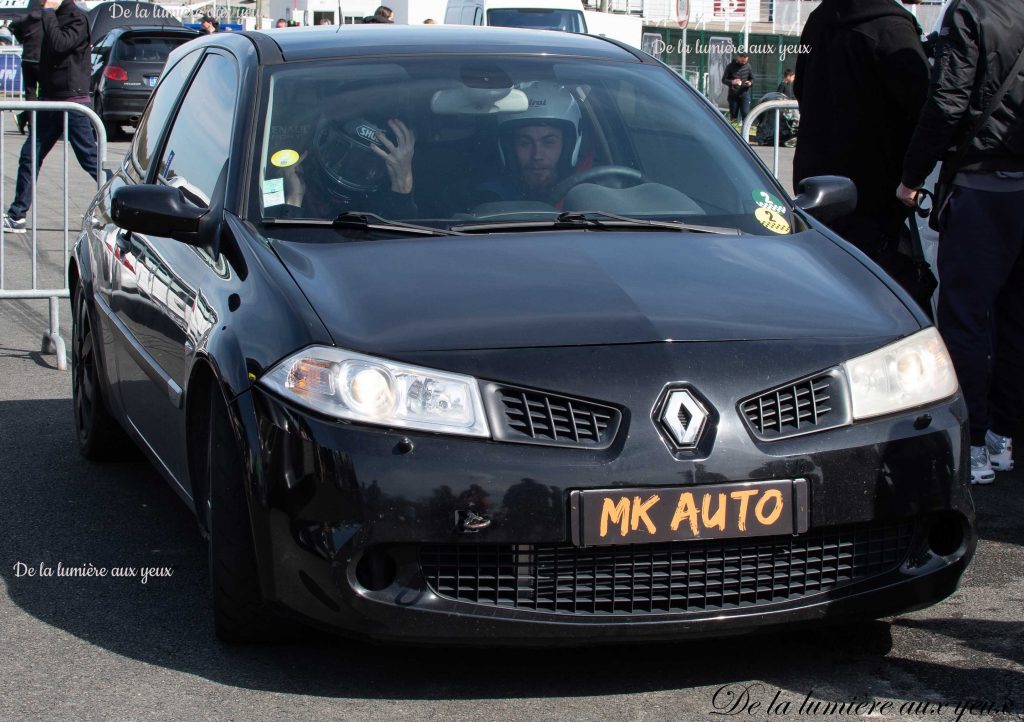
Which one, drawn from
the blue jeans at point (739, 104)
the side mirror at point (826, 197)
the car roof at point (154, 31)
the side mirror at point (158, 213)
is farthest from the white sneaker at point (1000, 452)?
the blue jeans at point (739, 104)

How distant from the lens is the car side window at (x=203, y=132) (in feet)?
15.5

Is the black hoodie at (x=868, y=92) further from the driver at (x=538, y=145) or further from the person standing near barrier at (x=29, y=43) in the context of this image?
the person standing near barrier at (x=29, y=43)

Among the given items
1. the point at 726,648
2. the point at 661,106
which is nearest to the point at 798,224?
the point at 661,106

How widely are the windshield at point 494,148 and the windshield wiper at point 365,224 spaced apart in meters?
0.04

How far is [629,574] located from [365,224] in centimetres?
129

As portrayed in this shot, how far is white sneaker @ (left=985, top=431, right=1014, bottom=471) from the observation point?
5.97 metres

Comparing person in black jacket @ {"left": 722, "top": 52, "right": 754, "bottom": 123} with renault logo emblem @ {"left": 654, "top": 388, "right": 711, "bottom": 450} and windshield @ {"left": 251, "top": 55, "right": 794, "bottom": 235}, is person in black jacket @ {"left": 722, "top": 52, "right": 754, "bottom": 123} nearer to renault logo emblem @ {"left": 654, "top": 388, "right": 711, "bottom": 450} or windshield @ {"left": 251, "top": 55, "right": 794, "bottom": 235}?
windshield @ {"left": 251, "top": 55, "right": 794, "bottom": 235}

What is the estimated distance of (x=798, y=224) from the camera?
15.0 ft

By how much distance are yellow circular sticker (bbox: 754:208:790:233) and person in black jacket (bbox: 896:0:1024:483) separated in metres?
1.22

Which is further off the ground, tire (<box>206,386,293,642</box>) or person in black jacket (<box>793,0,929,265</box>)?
person in black jacket (<box>793,0,929,265</box>)

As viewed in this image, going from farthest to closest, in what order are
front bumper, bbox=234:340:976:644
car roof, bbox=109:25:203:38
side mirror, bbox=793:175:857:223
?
car roof, bbox=109:25:203:38, side mirror, bbox=793:175:857:223, front bumper, bbox=234:340:976:644

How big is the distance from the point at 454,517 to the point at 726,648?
0.91 m

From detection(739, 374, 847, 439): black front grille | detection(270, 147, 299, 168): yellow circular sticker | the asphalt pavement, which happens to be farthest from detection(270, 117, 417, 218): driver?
detection(739, 374, 847, 439): black front grille

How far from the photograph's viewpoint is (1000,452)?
236 inches
